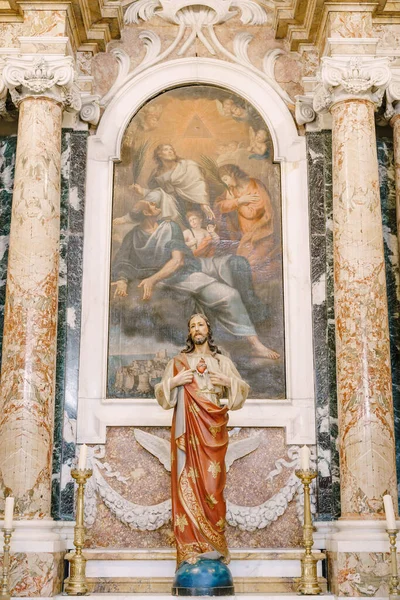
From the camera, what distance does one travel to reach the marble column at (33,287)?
27.8 feet

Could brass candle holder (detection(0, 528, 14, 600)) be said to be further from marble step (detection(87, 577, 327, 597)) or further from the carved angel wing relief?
the carved angel wing relief

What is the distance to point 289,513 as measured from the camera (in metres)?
9.16

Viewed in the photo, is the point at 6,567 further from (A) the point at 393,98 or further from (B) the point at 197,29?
(B) the point at 197,29

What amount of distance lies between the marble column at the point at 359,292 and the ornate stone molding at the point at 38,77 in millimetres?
2725

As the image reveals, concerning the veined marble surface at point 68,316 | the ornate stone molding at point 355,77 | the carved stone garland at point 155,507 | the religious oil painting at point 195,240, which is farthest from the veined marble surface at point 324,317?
the veined marble surface at point 68,316

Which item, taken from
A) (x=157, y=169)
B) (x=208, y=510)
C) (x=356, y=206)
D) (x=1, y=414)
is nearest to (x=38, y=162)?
(x=157, y=169)

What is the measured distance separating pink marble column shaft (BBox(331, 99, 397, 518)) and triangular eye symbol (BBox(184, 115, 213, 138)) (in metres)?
1.60

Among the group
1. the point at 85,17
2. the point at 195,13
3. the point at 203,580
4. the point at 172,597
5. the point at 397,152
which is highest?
the point at 195,13

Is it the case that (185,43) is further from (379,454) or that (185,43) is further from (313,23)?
(379,454)

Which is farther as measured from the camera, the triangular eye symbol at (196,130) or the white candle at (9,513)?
the triangular eye symbol at (196,130)

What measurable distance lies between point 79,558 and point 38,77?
16.0 ft

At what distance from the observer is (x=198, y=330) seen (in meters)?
8.56

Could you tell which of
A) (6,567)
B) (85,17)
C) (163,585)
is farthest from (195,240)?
(6,567)

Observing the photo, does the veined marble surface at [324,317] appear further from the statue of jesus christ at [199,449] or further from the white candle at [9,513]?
the white candle at [9,513]
